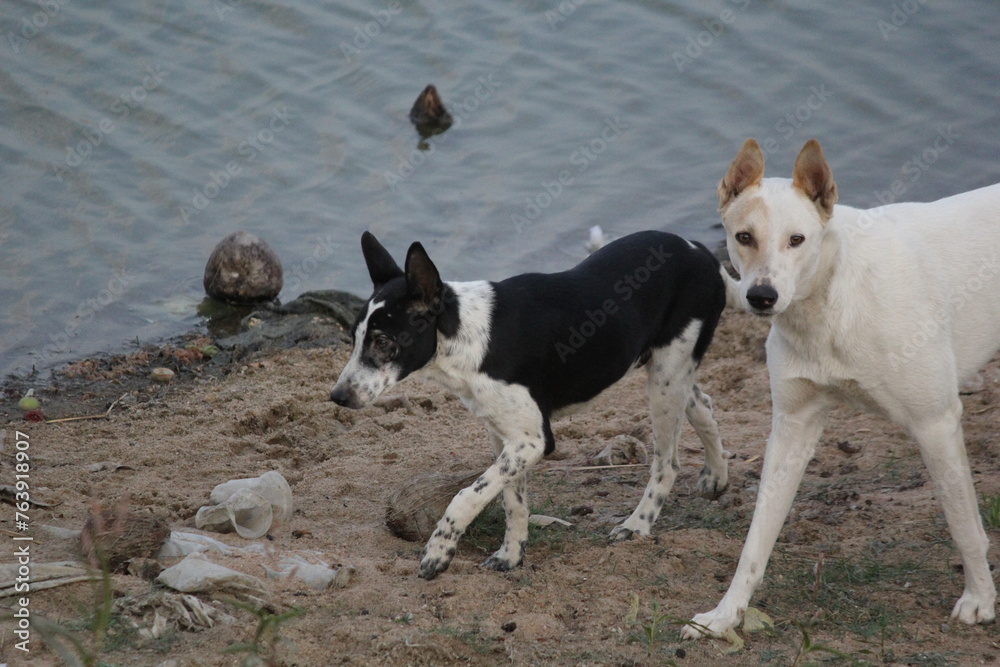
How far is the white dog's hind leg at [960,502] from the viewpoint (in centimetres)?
430

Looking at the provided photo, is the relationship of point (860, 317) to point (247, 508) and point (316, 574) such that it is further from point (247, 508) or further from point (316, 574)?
point (247, 508)

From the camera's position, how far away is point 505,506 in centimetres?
533

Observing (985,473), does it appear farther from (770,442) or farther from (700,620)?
(700,620)

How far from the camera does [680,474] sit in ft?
21.4

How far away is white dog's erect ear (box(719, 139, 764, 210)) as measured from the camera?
4.19 m

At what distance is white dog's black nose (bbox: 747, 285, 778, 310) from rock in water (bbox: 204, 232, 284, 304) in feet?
20.7

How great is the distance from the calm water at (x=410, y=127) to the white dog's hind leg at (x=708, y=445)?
4.37 meters

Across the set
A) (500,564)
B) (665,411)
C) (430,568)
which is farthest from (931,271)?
(430,568)

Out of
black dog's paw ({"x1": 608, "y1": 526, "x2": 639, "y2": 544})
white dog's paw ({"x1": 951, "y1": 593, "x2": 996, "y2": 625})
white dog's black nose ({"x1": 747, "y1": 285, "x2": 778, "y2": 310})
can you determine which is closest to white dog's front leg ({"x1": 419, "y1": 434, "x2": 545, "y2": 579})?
black dog's paw ({"x1": 608, "y1": 526, "x2": 639, "y2": 544})

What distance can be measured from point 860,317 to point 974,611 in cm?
133

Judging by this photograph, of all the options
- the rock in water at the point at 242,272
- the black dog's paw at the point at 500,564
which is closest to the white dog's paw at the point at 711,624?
the black dog's paw at the point at 500,564

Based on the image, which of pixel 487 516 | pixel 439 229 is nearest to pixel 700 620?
pixel 487 516

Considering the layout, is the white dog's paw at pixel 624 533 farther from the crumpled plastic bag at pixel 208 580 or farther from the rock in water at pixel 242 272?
the rock in water at pixel 242 272

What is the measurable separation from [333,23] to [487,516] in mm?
10298
